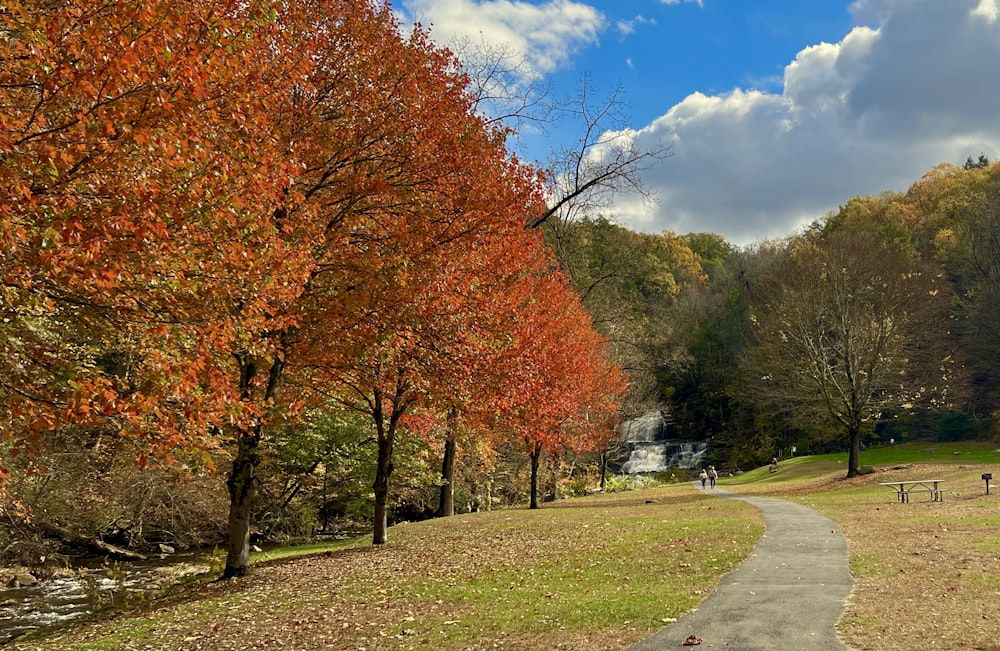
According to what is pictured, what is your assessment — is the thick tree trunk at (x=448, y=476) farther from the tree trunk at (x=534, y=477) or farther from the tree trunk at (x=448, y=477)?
the tree trunk at (x=534, y=477)

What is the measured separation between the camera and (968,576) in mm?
9703

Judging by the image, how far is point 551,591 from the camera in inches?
408

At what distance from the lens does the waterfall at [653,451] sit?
6071cm

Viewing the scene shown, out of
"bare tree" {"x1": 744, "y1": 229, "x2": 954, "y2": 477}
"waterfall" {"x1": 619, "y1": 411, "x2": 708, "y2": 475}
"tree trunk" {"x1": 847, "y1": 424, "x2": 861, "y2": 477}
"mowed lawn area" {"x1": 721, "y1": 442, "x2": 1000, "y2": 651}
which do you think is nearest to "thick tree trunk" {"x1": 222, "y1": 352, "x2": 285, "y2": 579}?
"mowed lawn area" {"x1": 721, "y1": 442, "x2": 1000, "y2": 651}

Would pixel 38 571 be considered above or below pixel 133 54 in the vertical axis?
below

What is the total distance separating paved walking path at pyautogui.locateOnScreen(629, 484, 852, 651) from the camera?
716cm

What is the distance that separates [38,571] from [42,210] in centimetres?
1616

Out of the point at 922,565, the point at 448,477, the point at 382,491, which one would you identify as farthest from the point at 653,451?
the point at 922,565

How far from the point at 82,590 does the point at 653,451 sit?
5206 centimetres

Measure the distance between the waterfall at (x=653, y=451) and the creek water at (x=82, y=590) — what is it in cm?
4517

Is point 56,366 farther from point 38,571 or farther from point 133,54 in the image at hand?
point 38,571

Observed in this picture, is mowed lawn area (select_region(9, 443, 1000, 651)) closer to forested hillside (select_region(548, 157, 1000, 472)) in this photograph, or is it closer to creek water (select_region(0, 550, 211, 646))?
creek water (select_region(0, 550, 211, 646))

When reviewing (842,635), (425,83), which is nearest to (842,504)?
(842,635)

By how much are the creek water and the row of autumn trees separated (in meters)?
3.71
